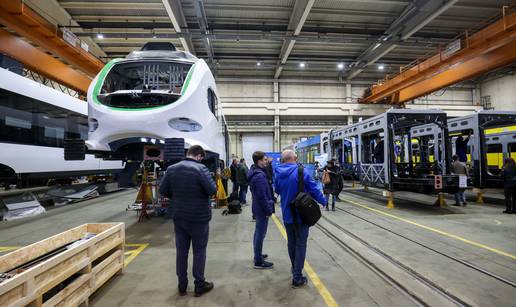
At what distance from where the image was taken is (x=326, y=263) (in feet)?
11.9

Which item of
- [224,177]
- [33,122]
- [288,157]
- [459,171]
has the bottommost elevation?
[224,177]

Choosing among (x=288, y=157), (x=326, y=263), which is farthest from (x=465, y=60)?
(x=288, y=157)

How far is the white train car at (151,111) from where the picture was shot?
424cm

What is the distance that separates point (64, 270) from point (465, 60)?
14.1 m

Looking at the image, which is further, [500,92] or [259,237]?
[500,92]

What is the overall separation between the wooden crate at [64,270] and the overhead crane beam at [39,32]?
7.24 meters

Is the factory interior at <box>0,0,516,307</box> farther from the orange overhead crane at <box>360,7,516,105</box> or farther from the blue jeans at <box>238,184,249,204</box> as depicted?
the blue jeans at <box>238,184,249,204</box>

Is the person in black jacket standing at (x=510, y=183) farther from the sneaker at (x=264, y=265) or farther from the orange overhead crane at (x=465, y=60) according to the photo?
the sneaker at (x=264, y=265)

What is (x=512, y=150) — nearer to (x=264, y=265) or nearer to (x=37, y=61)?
(x=264, y=265)

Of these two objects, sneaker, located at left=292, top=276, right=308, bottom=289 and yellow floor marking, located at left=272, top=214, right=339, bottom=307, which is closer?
yellow floor marking, located at left=272, top=214, right=339, bottom=307

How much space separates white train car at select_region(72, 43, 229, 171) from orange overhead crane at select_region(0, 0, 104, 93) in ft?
14.7

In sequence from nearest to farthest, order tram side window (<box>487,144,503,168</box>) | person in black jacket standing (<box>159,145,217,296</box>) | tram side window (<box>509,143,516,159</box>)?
person in black jacket standing (<box>159,145,217,296</box>) → tram side window (<box>509,143,516,159</box>) → tram side window (<box>487,144,503,168</box>)

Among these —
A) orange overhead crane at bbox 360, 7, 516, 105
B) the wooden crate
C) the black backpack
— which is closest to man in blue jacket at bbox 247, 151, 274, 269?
the black backpack

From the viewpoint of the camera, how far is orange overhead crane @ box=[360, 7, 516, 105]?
8.85m
